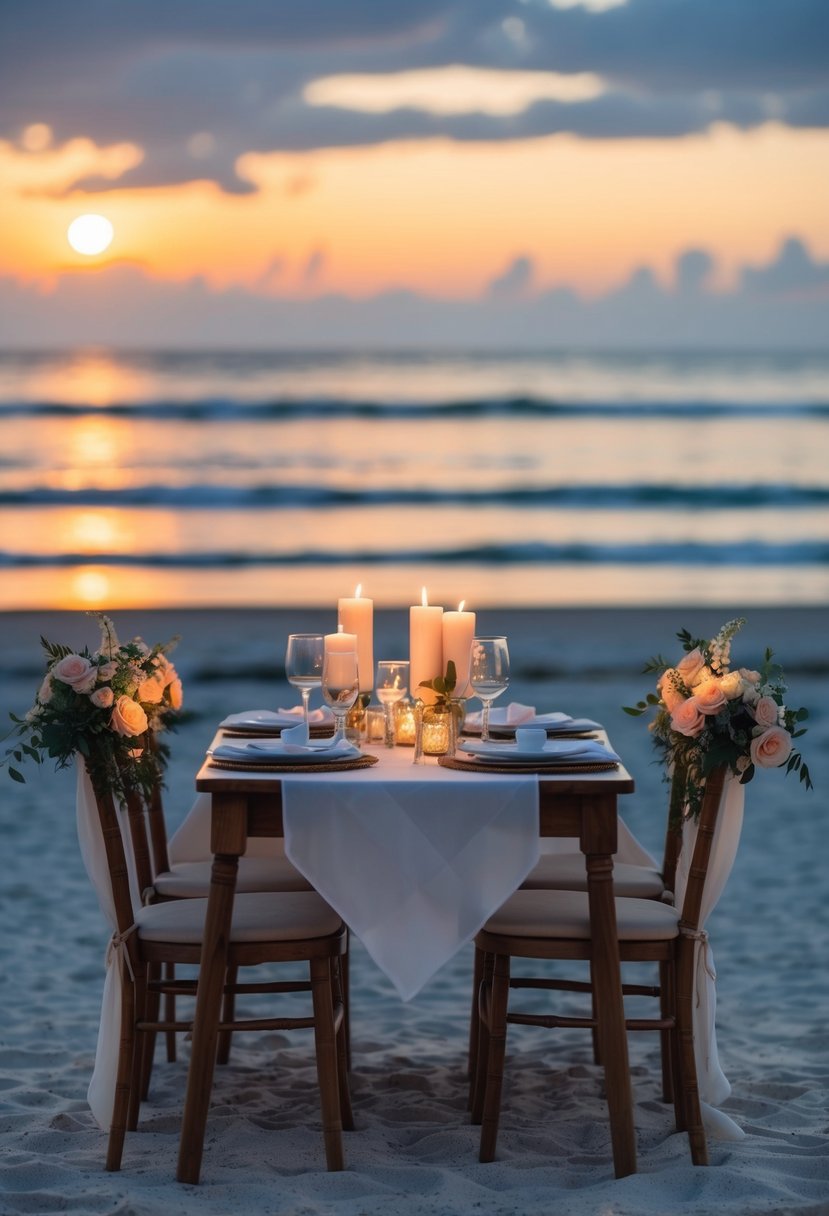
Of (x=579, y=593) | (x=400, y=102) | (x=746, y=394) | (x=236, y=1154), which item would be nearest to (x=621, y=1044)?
(x=236, y=1154)

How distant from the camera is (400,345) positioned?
1495cm

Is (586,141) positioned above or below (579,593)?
above

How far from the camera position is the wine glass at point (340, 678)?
3.13 m

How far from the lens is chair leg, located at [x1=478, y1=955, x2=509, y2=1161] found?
3.00 metres

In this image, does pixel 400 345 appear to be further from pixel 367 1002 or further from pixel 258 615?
pixel 367 1002

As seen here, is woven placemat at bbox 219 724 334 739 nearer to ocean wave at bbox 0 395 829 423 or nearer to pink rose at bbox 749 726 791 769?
pink rose at bbox 749 726 791 769

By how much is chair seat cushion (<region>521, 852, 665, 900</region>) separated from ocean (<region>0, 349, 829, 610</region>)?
773cm

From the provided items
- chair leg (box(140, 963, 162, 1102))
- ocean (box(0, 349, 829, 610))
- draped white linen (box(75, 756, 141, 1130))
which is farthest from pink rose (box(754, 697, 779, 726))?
ocean (box(0, 349, 829, 610))

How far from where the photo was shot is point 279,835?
2.92m

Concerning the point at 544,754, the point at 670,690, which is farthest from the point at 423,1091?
the point at 670,690

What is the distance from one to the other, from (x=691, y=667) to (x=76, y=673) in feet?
4.18

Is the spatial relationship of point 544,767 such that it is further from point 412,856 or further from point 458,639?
point 458,639

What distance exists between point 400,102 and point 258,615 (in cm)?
644

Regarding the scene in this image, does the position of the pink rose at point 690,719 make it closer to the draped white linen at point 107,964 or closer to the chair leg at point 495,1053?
Result: the chair leg at point 495,1053
